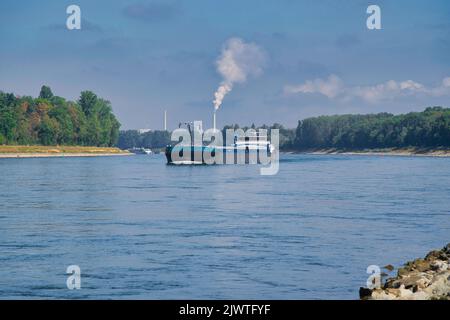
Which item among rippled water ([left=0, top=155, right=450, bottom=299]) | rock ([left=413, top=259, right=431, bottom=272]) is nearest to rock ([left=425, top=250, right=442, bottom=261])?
rock ([left=413, top=259, right=431, bottom=272])

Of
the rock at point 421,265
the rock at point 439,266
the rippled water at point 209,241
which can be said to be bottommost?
the rippled water at point 209,241

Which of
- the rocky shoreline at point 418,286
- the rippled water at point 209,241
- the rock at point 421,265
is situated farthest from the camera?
the rock at point 421,265

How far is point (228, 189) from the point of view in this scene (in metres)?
81.2

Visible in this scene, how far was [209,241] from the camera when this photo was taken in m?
38.8

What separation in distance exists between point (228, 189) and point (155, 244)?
43.8m

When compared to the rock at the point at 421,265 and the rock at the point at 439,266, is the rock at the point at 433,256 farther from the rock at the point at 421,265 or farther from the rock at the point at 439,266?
the rock at the point at 439,266

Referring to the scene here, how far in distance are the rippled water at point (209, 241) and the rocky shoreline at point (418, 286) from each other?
6.66 feet

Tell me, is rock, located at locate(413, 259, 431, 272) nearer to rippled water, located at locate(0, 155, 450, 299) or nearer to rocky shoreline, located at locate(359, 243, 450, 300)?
rocky shoreline, located at locate(359, 243, 450, 300)

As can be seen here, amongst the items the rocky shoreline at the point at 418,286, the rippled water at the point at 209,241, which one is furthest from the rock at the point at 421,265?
the rippled water at the point at 209,241

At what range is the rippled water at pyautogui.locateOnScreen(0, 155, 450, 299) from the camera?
27.7 m

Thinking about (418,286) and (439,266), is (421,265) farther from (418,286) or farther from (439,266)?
(418,286)

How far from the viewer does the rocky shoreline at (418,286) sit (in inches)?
876

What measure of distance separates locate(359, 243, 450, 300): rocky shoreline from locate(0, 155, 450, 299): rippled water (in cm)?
203

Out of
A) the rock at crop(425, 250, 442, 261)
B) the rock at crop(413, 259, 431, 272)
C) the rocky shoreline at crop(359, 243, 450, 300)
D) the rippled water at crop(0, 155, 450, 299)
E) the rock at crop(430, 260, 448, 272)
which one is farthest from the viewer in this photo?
the rock at crop(425, 250, 442, 261)
